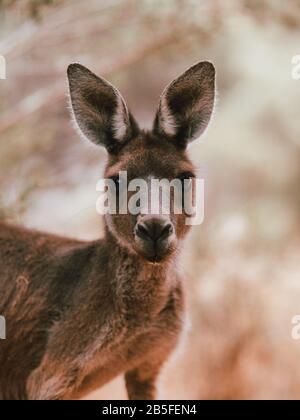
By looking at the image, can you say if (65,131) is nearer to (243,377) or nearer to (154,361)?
(243,377)

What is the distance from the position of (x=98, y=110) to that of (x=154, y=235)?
1182 mm

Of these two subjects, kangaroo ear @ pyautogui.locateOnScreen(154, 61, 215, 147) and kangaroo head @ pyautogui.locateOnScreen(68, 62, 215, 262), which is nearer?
kangaroo head @ pyautogui.locateOnScreen(68, 62, 215, 262)

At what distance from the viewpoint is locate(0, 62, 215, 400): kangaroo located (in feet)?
18.0

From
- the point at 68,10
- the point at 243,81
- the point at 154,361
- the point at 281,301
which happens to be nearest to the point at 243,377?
the point at 281,301

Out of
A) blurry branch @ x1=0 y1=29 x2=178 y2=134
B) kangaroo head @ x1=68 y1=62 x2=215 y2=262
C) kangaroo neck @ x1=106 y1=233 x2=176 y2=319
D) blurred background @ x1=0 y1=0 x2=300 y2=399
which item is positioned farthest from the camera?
blurry branch @ x1=0 y1=29 x2=178 y2=134

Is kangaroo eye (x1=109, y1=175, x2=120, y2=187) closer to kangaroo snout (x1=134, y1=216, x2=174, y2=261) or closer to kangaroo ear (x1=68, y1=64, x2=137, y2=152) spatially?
kangaroo ear (x1=68, y1=64, x2=137, y2=152)

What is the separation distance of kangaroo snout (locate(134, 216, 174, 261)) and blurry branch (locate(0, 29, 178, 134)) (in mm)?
4518

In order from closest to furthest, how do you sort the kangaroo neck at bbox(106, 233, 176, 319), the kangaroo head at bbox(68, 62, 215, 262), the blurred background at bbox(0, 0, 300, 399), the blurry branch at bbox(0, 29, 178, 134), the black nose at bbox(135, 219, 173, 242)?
1. the black nose at bbox(135, 219, 173, 242)
2. the kangaroo head at bbox(68, 62, 215, 262)
3. the kangaroo neck at bbox(106, 233, 176, 319)
4. the blurred background at bbox(0, 0, 300, 399)
5. the blurry branch at bbox(0, 29, 178, 134)

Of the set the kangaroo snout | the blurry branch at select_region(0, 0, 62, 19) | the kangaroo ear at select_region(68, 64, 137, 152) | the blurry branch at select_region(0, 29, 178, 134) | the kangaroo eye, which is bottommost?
the kangaroo snout

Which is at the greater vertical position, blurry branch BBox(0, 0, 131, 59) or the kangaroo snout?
blurry branch BBox(0, 0, 131, 59)

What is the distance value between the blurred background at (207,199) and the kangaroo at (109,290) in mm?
425

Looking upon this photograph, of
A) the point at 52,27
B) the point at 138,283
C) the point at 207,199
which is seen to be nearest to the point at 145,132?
the point at 138,283

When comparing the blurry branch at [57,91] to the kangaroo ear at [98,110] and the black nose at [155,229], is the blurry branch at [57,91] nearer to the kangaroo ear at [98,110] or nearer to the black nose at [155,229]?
the kangaroo ear at [98,110]

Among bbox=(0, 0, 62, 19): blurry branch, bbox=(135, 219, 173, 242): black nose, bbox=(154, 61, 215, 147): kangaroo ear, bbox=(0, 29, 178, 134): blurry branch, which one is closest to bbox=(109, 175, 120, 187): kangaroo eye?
bbox=(154, 61, 215, 147): kangaroo ear
